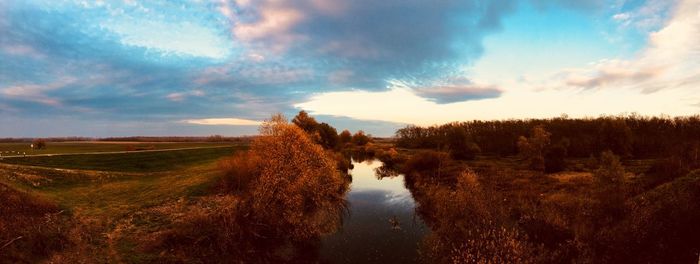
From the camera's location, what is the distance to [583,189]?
111 ft

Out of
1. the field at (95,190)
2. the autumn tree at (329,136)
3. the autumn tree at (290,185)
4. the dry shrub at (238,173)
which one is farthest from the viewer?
the autumn tree at (329,136)

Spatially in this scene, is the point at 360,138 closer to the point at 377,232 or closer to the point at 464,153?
the point at 464,153

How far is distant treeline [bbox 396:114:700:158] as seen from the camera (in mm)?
68125

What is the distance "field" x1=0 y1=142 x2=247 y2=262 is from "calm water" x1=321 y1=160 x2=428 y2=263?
1493 centimetres

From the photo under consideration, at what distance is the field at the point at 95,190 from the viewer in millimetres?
21094

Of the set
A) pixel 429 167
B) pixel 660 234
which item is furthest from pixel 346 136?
pixel 660 234

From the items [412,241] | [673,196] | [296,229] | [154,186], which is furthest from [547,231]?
[154,186]

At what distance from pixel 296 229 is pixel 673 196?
2494 centimetres

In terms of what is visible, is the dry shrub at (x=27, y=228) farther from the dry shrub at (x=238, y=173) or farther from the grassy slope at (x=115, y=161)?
the grassy slope at (x=115, y=161)

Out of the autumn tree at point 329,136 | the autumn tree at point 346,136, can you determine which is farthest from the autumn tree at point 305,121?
the autumn tree at point 346,136

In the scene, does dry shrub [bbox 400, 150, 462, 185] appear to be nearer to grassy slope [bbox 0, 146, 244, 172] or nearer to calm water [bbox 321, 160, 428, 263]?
calm water [bbox 321, 160, 428, 263]

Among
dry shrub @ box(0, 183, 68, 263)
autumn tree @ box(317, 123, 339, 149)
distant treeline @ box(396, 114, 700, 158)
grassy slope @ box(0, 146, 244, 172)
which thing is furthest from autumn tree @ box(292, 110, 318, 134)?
dry shrub @ box(0, 183, 68, 263)

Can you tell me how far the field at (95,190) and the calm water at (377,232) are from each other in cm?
1493

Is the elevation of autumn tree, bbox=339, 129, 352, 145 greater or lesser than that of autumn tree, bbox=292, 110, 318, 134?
lesser
